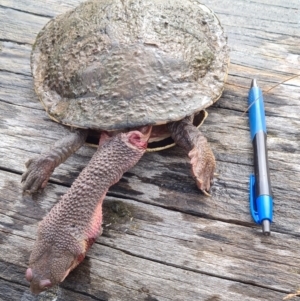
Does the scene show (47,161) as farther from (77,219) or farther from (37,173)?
(77,219)

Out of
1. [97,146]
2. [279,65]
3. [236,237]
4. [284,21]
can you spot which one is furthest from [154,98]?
[284,21]

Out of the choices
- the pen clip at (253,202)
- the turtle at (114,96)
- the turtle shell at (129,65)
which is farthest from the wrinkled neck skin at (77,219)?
the pen clip at (253,202)

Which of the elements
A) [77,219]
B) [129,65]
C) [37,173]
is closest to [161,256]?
[77,219]

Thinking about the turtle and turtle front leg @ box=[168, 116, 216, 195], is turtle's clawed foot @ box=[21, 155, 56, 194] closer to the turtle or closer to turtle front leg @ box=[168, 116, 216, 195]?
the turtle

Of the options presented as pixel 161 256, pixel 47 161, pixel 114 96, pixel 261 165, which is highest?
pixel 114 96

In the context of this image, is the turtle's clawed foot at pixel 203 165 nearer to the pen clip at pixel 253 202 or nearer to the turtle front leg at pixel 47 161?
the pen clip at pixel 253 202

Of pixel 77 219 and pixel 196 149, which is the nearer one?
pixel 77 219

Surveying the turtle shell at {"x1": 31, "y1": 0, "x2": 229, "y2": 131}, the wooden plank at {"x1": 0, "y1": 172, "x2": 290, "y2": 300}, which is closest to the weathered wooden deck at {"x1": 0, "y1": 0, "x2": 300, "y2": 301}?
the wooden plank at {"x1": 0, "y1": 172, "x2": 290, "y2": 300}
